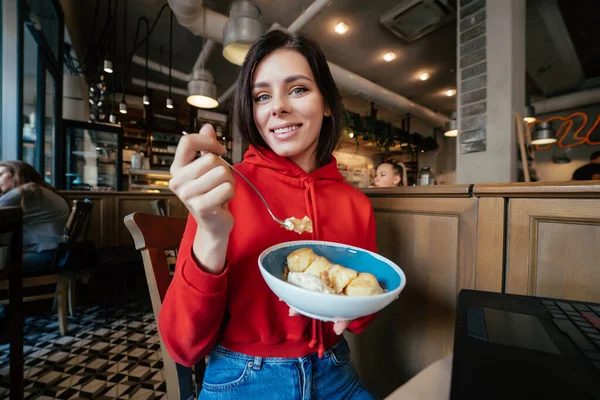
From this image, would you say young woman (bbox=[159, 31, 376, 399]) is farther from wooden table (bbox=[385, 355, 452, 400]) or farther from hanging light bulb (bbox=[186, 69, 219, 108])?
hanging light bulb (bbox=[186, 69, 219, 108])

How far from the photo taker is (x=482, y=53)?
3109mm

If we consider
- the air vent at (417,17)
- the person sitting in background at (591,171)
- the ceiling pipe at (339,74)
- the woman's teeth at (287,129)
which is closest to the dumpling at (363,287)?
the woman's teeth at (287,129)

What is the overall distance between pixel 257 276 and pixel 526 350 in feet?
1.73

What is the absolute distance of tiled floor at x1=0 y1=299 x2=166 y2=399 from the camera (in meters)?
1.67

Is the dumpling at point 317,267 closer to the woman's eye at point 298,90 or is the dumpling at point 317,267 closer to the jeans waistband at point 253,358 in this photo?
the jeans waistband at point 253,358

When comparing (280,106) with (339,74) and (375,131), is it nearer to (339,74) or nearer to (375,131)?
(339,74)

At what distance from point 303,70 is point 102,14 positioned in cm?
577

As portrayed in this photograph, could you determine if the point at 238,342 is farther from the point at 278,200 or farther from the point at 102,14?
the point at 102,14

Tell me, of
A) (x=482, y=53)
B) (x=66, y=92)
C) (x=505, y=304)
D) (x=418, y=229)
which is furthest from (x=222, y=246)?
(x=66, y=92)

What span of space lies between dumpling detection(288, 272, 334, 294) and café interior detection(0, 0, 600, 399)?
192 mm

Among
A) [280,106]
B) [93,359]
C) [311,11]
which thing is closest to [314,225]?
[280,106]

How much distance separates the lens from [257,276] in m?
0.69

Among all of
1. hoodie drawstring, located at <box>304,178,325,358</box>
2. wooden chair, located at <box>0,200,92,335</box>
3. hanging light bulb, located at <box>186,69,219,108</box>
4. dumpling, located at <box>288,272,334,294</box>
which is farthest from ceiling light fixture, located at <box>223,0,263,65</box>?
dumpling, located at <box>288,272,334,294</box>

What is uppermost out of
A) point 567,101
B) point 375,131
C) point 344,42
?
point 344,42
